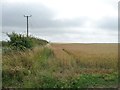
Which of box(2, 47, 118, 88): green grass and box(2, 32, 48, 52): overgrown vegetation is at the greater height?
box(2, 32, 48, 52): overgrown vegetation

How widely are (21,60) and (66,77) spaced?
242 cm

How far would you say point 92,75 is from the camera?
10.8 meters

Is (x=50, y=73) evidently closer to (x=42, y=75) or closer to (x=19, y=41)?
(x=42, y=75)

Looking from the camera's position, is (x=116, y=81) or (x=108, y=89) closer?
(x=108, y=89)

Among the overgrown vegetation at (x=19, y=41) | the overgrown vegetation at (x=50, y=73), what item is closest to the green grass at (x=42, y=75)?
the overgrown vegetation at (x=50, y=73)

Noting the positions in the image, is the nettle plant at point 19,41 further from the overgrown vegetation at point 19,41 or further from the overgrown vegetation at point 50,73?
the overgrown vegetation at point 50,73

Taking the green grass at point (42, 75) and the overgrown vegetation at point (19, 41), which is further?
the overgrown vegetation at point (19, 41)

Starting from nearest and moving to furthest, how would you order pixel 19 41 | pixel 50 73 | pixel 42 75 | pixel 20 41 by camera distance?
pixel 42 75, pixel 50 73, pixel 19 41, pixel 20 41

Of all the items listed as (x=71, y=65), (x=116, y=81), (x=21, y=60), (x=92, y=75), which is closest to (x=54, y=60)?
(x=71, y=65)

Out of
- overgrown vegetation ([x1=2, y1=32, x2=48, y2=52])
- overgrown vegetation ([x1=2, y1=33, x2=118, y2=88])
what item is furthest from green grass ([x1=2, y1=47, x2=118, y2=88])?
overgrown vegetation ([x1=2, y1=32, x2=48, y2=52])

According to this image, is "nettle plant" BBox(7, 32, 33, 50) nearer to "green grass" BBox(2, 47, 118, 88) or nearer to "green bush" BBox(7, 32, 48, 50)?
"green bush" BBox(7, 32, 48, 50)

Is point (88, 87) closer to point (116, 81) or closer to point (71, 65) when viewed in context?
point (116, 81)

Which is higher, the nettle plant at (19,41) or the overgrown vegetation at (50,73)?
the nettle plant at (19,41)

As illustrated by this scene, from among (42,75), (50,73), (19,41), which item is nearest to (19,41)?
(19,41)
